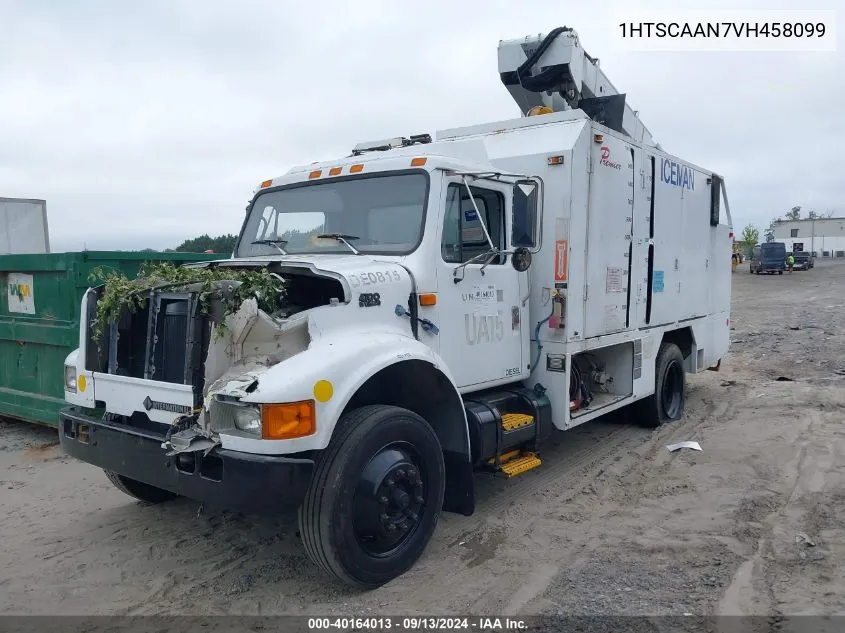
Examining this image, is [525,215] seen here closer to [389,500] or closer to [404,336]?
[404,336]

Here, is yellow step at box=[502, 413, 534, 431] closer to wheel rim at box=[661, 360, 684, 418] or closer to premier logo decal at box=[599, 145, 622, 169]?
premier logo decal at box=[599, 145, 622, 169]

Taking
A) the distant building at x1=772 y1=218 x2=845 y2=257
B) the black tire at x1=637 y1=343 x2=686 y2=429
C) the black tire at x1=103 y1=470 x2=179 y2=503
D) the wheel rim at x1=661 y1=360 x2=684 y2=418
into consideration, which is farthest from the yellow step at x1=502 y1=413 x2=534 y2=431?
the distant building at x1=772 y1=218 x2=845 y2=257

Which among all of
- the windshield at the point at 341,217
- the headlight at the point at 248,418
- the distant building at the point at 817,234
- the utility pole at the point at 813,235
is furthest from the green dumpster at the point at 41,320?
the utility pole at the point at 813,235

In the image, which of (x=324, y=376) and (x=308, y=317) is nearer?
(x=324, y=376)

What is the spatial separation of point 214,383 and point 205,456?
38 centimetres

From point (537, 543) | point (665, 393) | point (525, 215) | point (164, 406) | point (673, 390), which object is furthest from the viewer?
point (673, 390)

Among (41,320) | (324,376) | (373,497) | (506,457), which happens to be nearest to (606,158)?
(506,457)

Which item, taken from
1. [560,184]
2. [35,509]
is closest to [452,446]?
[560,184]

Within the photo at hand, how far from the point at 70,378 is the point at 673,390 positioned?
6.26 m

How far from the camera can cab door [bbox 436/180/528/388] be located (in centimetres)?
447

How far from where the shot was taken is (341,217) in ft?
15.6

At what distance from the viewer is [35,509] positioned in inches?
200

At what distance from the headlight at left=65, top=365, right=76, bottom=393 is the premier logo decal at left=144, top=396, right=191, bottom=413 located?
2.61ft

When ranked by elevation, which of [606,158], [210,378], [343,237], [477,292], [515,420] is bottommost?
[515,420]
